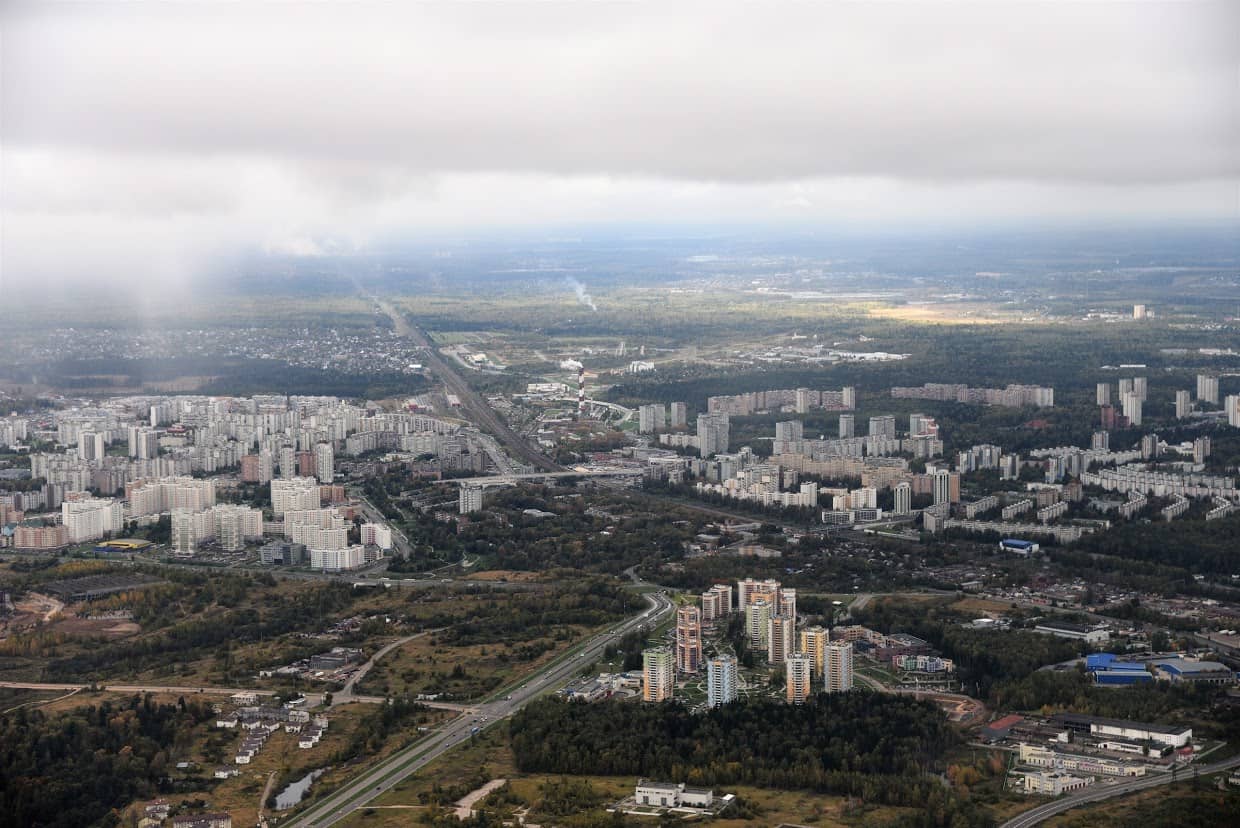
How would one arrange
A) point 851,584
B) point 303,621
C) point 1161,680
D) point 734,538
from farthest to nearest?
point 734,538, point 851,584, point 303,621, point 1161,680

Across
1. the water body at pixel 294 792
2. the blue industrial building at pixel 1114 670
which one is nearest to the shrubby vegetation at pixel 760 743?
the water body at pixel 294 792

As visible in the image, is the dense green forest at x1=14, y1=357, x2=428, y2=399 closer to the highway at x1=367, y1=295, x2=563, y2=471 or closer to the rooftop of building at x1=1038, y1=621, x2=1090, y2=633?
the highway at x1=367, y1=295, x2=563, y2=471

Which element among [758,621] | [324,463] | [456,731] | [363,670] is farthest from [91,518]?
[456,731]

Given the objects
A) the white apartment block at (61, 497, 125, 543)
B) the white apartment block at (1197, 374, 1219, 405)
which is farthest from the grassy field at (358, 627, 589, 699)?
the white apartment block at (1197, 374, 1219, 405)

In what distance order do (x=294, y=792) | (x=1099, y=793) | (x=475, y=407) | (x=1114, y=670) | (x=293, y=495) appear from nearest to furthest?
(x=1099, y=793) < (x=294, y=792) < (x=1114, y=670) < (x=293, y=495) < (x=475, y=407)

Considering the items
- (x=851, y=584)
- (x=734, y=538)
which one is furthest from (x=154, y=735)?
(x=734, y=538)

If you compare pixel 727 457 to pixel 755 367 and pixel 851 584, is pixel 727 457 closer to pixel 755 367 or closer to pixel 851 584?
pixel 851 584

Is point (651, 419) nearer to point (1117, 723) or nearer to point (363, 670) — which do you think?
point (363, 670)
